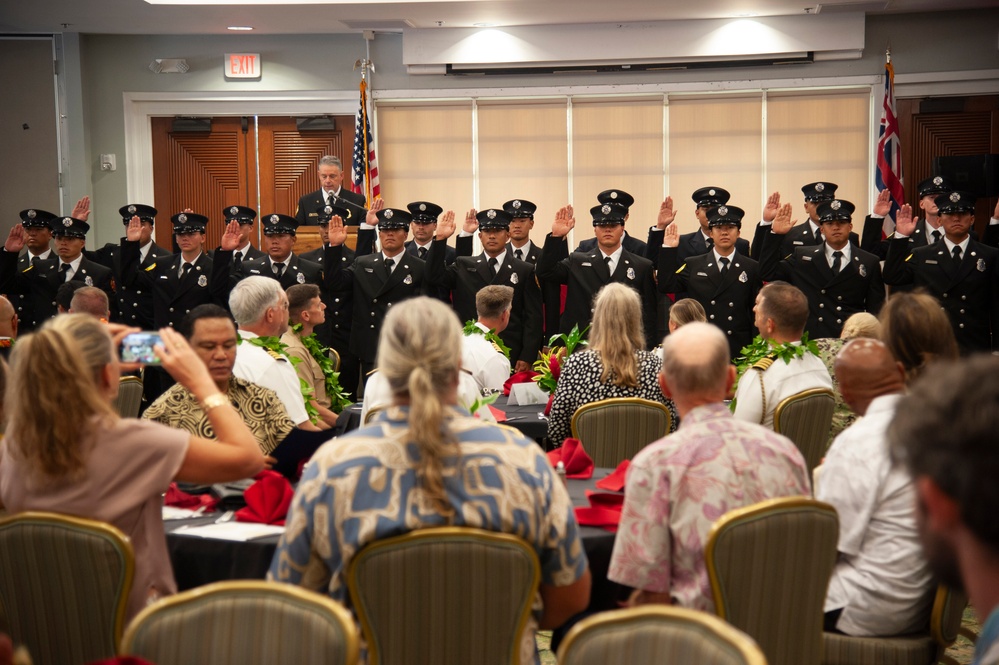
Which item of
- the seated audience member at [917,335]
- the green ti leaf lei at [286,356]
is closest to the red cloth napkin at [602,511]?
the seated audience member at [917,335]

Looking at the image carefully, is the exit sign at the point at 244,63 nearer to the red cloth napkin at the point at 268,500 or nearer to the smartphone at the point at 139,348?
the red cloth napkin at the point at 268,500

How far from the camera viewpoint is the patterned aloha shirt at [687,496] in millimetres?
2504

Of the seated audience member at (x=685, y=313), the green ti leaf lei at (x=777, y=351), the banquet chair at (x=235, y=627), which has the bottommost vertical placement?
the banquet chair at (x=235, y=627)

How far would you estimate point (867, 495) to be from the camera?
275cm

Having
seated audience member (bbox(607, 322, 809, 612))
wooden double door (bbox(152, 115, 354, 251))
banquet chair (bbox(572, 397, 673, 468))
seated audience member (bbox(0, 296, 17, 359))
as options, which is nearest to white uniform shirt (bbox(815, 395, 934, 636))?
seated audience member (bbox(607, 322, 809, 612))

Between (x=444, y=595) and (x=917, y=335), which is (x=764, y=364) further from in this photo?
(x=444, y=595)

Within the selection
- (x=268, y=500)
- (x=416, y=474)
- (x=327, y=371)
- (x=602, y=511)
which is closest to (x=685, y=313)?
(x=327, y=371)

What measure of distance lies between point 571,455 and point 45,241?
6748mm

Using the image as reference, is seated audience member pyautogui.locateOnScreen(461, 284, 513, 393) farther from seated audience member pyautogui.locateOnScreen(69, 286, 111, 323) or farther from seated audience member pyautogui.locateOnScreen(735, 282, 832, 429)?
seated audience member pyautogui.locateOnScreen(69, 286, 111, 323)

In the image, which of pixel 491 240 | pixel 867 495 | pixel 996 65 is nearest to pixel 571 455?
pixel 867 495

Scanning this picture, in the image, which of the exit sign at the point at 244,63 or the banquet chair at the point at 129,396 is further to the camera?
the exit sign at the point at 244,63

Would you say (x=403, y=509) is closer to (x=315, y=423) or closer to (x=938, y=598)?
(x=938, y=598)

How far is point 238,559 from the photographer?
2863 mm

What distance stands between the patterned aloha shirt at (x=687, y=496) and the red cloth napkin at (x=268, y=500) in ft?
3.38
